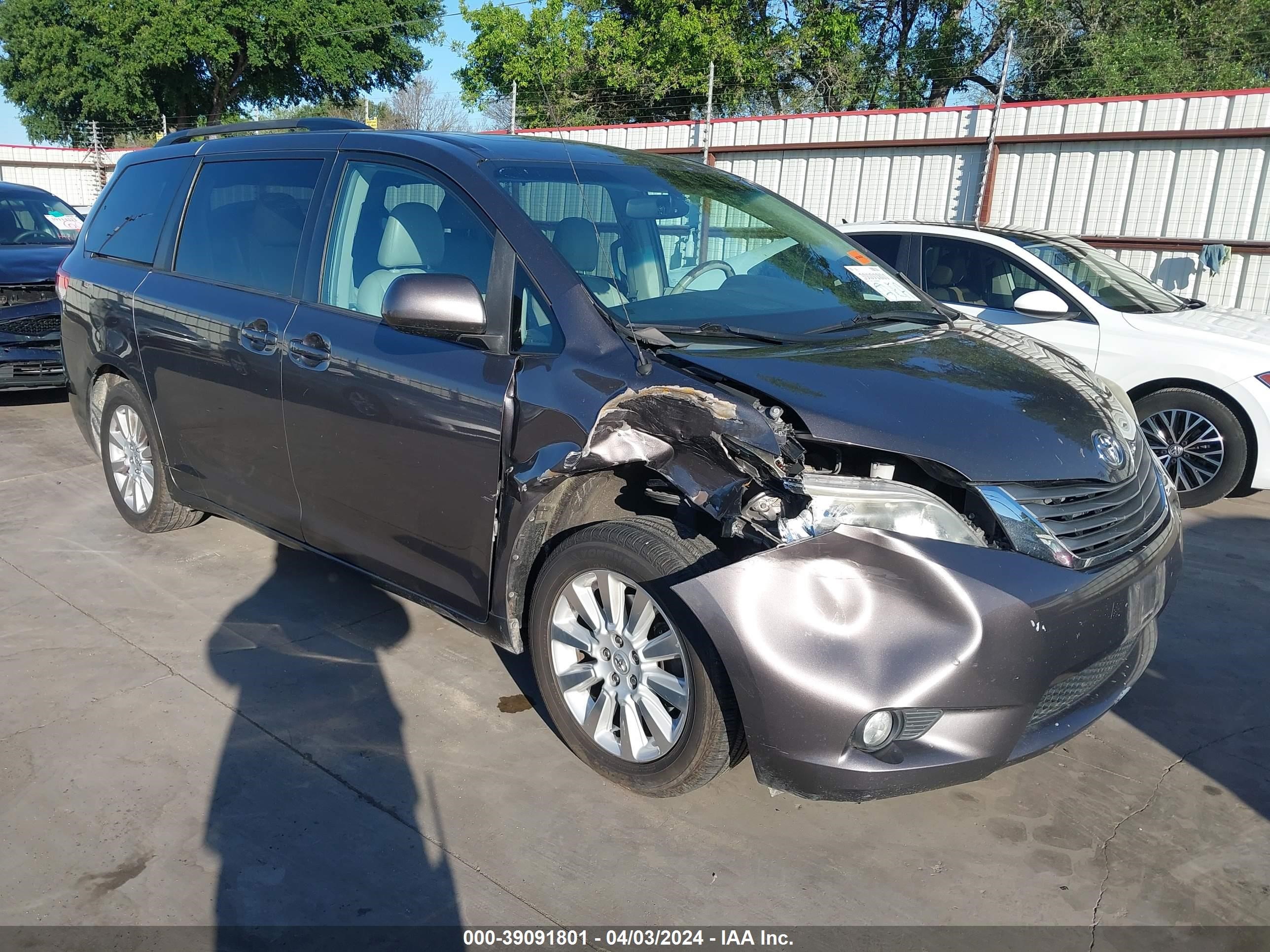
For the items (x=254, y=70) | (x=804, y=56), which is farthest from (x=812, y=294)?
(x=254, y=70)

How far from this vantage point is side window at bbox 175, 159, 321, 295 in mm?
3904

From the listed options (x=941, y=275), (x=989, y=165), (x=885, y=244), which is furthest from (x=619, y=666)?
(x=989, y=165)

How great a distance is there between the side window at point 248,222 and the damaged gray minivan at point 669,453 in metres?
0.02

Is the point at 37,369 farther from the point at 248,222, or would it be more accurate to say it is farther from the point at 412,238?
the point at 412,238

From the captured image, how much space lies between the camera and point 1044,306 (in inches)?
250

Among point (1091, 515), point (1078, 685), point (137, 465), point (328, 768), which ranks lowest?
point (328, 768)

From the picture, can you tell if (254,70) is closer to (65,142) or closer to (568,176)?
(65,142)

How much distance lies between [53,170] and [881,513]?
30766 mm

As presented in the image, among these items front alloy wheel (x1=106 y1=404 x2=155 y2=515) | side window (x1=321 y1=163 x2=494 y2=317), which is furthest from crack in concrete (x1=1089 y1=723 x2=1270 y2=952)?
front alloy wheel (x1=106 y1=404 x2=155 y2=515)

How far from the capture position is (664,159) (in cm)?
421

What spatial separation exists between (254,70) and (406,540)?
33612 mm

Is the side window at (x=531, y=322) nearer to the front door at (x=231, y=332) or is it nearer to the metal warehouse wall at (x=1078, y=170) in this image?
the front door at (x=231, y=332)

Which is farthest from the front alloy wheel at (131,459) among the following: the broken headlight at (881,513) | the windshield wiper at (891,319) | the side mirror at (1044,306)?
the side mirror at (1044,306)

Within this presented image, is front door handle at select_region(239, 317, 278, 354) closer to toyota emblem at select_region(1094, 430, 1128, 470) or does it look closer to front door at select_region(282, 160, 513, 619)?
front door at select_region(282, 160, 513, 619)
